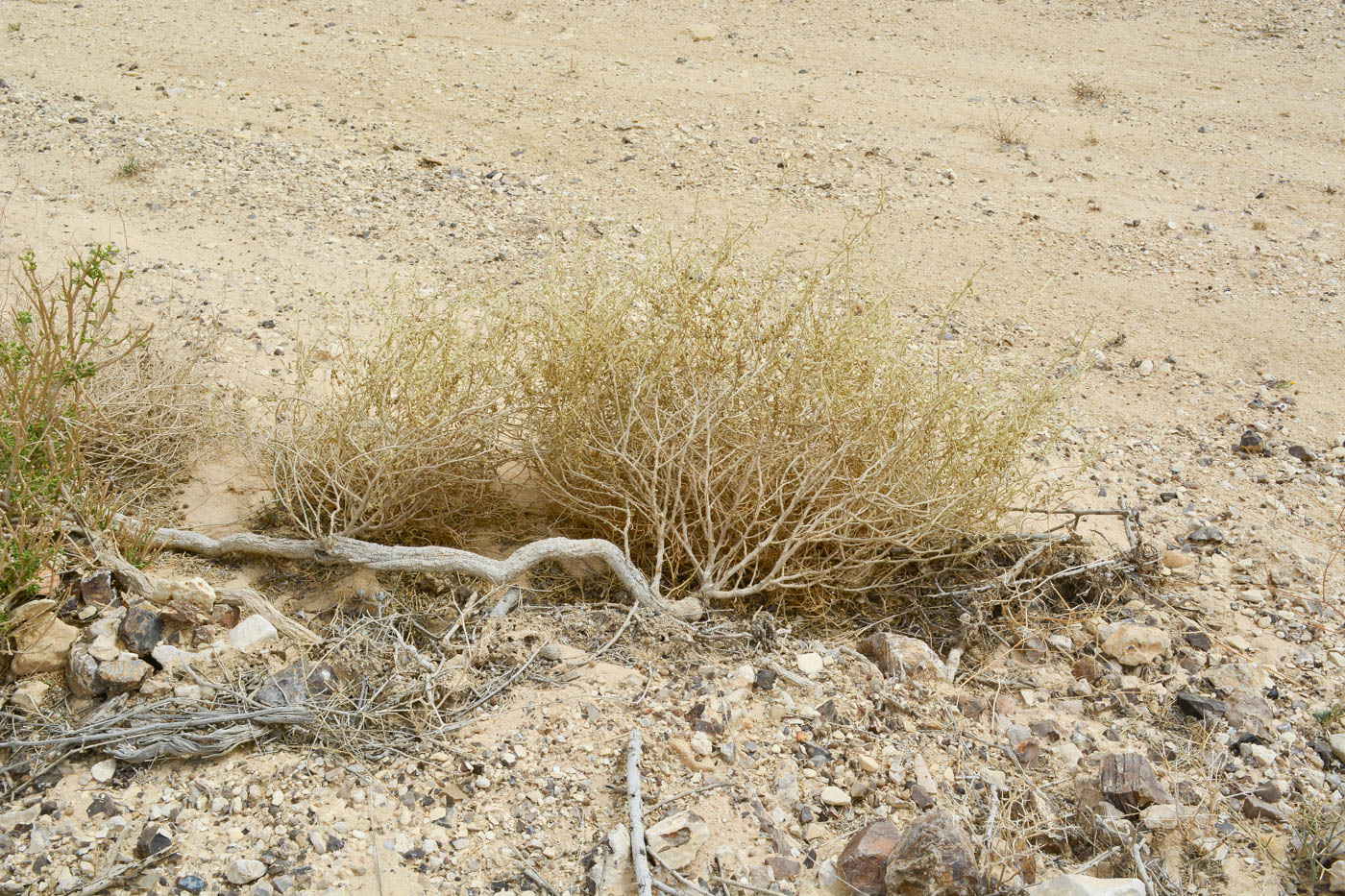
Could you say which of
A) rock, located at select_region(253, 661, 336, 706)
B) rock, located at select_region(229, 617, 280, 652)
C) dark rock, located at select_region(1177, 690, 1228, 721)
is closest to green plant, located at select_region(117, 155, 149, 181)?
rock, located at select_region(229, 617, 280, 652)

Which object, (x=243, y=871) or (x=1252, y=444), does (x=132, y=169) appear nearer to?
(x=243, y=871)

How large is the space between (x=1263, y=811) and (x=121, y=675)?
311 cm

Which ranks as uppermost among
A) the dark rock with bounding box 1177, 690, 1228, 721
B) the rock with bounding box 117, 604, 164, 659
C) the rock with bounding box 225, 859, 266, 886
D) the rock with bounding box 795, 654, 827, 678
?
the rock with bounding box 117, 604, 164, 659

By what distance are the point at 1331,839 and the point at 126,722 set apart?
10.3 feet

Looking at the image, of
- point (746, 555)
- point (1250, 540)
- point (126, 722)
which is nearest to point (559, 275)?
point (746, 555)

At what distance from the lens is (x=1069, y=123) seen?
7859mm

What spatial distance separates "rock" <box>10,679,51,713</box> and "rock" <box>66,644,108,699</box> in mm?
69

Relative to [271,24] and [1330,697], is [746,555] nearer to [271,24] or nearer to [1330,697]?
[1330,697]

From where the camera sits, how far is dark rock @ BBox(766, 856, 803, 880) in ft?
8.08

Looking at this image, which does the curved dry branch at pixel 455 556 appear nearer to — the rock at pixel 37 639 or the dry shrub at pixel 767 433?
the dry shrub at pixel 767 433

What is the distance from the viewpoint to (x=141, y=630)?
2932 mm

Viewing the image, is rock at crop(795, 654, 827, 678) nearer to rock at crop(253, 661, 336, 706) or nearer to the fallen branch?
the fallen branch

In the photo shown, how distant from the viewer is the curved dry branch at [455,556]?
132 inches

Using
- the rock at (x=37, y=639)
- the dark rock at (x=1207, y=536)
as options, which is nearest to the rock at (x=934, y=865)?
the dark rock at (x=1207, y=536)
